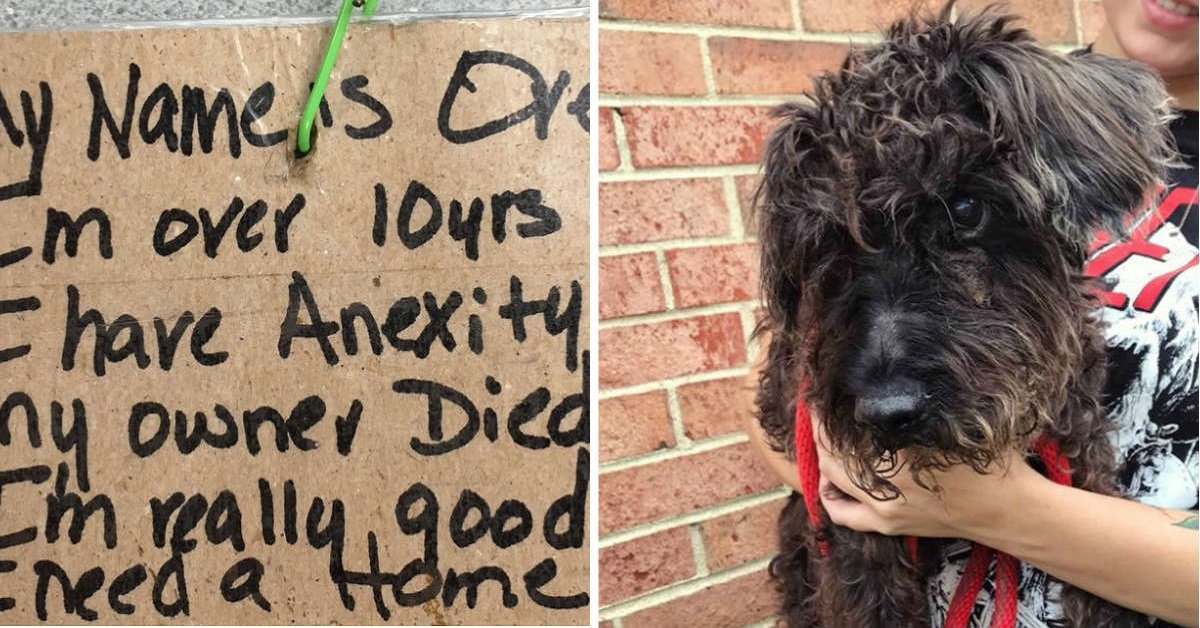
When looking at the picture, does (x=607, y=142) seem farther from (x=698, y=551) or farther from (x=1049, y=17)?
(x=1049, y=17)

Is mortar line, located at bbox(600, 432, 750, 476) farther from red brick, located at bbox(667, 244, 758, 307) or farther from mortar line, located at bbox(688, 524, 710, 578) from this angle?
red brick, located at bbox(667, 244, 758, 307)

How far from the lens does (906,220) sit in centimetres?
101

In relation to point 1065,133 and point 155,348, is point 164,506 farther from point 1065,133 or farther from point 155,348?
point 1065,133

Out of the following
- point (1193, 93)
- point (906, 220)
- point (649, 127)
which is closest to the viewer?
point (906, 220)

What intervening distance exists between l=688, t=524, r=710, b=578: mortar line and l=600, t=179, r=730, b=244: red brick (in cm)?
54

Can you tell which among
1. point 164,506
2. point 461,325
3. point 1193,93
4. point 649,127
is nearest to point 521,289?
point 461,325

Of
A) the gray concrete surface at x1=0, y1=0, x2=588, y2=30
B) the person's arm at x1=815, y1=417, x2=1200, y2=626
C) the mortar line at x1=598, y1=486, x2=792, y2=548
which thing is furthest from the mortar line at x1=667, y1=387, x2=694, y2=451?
the gray concrete surface at x1=0, y1=0, x2=588, y2=30

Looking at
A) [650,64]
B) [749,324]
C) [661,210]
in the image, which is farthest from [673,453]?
[650,64]

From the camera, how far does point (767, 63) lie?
66.9 inches

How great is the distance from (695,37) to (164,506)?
1.11 metres

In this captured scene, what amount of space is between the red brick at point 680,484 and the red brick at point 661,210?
1.32 feet

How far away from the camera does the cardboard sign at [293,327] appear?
41.2 inches

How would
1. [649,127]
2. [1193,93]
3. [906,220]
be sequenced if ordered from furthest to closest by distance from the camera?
1. [649,127]
2. [1193,93]
3. [906,220]

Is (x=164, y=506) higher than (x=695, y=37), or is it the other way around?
(x=695, y=37)
